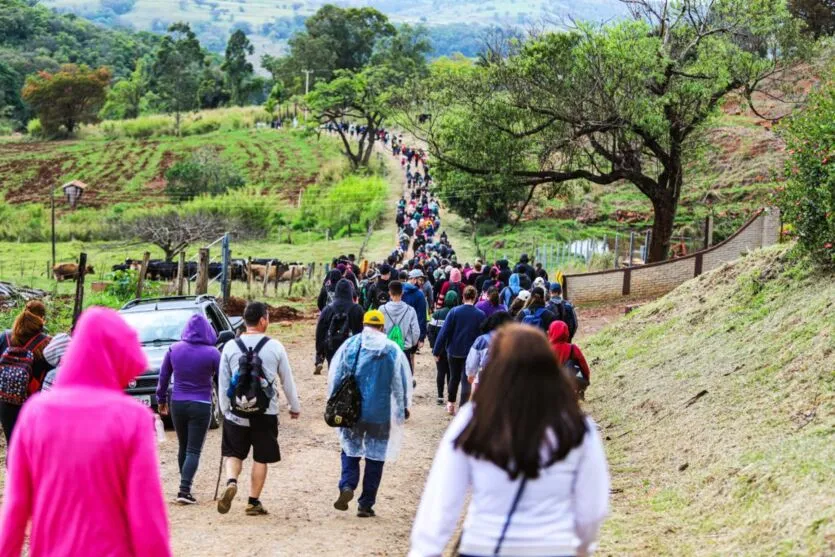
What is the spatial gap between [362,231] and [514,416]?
176 ft

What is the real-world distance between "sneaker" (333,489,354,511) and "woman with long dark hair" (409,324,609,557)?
5.33 metres

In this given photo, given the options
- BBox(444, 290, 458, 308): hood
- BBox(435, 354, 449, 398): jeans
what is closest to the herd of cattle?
BBox(435, 354, 449, 398): jeans

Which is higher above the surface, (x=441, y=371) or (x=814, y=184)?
(x=814, y=184)

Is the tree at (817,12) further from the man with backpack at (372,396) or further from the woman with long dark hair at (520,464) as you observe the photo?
the woman with long dark hair at (520,464)

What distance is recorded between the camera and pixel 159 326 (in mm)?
14656

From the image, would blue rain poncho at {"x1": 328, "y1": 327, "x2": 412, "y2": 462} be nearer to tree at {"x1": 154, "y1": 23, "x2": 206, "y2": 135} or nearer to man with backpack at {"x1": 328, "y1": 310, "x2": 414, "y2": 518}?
man with backpack at {"x1": 328, "y1": 310, "x2": 414, "y2": 518}

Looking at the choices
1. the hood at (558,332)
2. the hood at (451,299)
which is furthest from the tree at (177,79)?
the hood at (558,332)

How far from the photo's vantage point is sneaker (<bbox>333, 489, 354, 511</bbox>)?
9352 millimetres

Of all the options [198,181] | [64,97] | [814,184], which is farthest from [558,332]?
[64,97]

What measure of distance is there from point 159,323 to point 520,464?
11.4m

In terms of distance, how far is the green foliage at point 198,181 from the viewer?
7475 cm

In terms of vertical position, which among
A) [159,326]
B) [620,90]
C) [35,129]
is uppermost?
[620,90]

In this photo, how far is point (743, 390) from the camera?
11.8 m

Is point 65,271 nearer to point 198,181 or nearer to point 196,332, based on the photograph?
point 198,181
